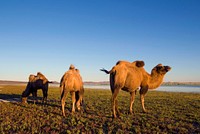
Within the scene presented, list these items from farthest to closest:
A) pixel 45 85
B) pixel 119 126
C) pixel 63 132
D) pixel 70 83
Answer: pixel 45 85 → pixel 70 83 → pixel 119 126 → pixel 63 132

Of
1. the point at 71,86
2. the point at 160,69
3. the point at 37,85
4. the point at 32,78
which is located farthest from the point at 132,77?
the point at 32,78

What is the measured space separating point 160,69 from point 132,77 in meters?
2.60

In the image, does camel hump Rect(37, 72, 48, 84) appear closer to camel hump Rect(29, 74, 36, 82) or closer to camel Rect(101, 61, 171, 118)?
camel hump Rect(29, 74, 36, 82)

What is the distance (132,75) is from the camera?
11164mm

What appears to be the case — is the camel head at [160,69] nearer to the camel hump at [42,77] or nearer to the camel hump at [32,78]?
the camel hump at [42,77]

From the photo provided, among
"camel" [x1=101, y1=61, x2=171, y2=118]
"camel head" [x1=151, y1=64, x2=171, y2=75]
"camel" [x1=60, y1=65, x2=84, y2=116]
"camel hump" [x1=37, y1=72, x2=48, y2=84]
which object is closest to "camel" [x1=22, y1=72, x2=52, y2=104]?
"camel hump" [x1=37, y1=72, x2=48, y2=84]

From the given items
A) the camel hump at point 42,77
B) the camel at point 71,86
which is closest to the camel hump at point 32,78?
the camel hump at point 42,77

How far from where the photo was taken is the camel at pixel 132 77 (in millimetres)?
10473

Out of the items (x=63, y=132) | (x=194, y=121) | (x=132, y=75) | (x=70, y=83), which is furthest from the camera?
(x=70, y=83)

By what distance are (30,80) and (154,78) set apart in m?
11.4

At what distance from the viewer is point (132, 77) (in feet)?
36.6

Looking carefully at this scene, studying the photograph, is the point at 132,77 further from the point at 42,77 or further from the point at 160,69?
the point at 42,77

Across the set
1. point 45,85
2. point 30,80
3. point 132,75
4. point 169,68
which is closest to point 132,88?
point 132,75

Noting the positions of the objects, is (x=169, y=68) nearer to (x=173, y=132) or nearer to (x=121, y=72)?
(x=121, y=72)
